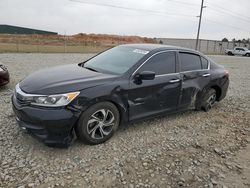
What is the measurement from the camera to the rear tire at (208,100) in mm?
5082

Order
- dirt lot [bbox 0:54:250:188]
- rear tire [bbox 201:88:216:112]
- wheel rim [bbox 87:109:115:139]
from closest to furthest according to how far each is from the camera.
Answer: dirt lot [bbox 0:54:250:188] < wheel rim [bbox 87:109:115:139] < rear tire [bbox 201:88:216:112]

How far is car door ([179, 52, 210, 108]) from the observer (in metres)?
4.43

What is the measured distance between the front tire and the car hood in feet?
1.19

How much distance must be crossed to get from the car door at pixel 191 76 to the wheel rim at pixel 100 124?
5.45 feet

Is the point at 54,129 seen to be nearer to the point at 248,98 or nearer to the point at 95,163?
the point at 95,163

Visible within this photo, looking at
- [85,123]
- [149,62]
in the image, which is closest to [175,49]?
[149,62]

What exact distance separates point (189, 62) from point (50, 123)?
308 cm

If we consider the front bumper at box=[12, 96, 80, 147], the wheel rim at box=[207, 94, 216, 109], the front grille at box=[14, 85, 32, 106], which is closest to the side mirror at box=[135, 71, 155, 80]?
the front bumper at box=[12, 96, 80, 147]

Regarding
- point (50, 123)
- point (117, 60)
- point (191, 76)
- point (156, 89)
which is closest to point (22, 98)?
point (50, 123)

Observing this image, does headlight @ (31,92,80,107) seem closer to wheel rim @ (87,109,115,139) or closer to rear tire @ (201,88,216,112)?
wheel rim @ (87,109,115,139)

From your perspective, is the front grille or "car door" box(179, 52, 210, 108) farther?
"car door" box(179, 52, 210, 108)

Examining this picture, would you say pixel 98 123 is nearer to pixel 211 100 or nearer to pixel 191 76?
pixel 191 76

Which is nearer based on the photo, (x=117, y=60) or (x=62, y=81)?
(x=62, y=81)

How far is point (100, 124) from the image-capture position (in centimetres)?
339
